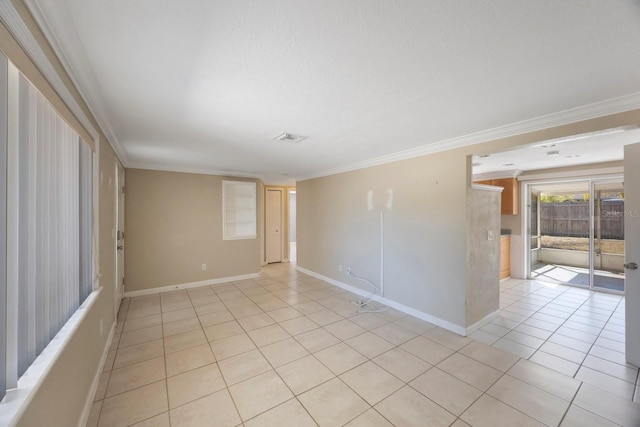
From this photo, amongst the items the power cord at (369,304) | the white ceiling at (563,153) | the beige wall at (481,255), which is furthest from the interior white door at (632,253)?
the power cord at (369,304)

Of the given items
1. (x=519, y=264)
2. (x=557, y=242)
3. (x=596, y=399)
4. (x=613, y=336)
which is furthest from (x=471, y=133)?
(x=557, y=242)

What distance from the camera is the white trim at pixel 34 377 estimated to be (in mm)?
865

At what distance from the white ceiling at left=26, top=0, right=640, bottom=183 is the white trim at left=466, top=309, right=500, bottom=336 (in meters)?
2.28

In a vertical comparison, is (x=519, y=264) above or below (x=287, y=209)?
below

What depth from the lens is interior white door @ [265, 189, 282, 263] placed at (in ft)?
23.3

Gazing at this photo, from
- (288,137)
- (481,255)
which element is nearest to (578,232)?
(481,255)

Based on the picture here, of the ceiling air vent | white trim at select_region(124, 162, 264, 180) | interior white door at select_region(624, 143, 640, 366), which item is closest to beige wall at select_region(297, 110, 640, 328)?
interior white door at select_region(624, 143, 640, 366)

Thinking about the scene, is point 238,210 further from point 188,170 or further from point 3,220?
point 3,220

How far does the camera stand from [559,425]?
1.71 meters

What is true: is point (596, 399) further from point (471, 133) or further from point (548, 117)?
point (471, 133)

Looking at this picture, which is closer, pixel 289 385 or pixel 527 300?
pixel 289 385

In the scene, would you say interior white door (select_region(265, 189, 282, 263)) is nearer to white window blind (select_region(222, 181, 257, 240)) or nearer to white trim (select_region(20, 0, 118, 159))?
white window blind (select_region(222, 181, 257, 240))

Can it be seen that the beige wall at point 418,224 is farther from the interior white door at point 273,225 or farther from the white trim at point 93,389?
the white trim at point 93,389

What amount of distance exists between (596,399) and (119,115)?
465 cm
